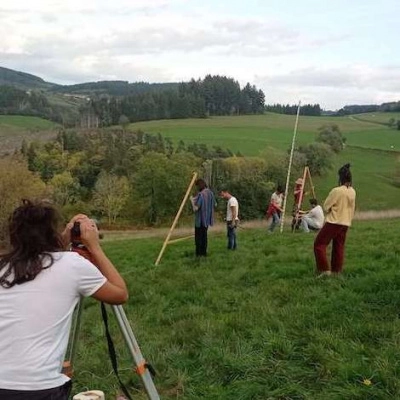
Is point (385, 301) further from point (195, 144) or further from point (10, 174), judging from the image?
point (195, 144)

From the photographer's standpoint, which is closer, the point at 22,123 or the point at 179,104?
the point at 22,123

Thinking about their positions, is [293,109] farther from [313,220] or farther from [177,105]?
[313,220]

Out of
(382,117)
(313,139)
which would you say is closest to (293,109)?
(382,117)

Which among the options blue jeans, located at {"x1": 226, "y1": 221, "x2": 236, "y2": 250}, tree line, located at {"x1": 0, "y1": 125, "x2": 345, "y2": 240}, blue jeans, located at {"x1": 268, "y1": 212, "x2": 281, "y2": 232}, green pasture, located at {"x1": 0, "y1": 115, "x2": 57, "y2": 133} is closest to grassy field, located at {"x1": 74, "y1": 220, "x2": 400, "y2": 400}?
blue jeans, located at {"x1": 226, "y1": 221, "x2": 236, "y2": 250}

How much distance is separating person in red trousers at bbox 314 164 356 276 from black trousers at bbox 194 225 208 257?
409 centimetres

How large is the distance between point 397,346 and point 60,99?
199360mm

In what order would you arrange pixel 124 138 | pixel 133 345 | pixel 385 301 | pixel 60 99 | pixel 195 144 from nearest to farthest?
pixel 133 345 → pixel 385 301 → pixel 195 144 → pixel 124 138 → pixel 60 99

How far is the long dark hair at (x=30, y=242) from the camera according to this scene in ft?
10.2

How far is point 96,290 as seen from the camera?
321 centimetres

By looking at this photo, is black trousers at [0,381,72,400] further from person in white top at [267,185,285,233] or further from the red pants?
person in white top at [267,185,285,233]

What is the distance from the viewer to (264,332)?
7023 mm

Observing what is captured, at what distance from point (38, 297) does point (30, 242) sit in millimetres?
310

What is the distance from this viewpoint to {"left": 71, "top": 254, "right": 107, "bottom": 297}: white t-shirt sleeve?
10.3ft

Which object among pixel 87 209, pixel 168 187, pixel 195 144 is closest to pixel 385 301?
pixel 168 187
